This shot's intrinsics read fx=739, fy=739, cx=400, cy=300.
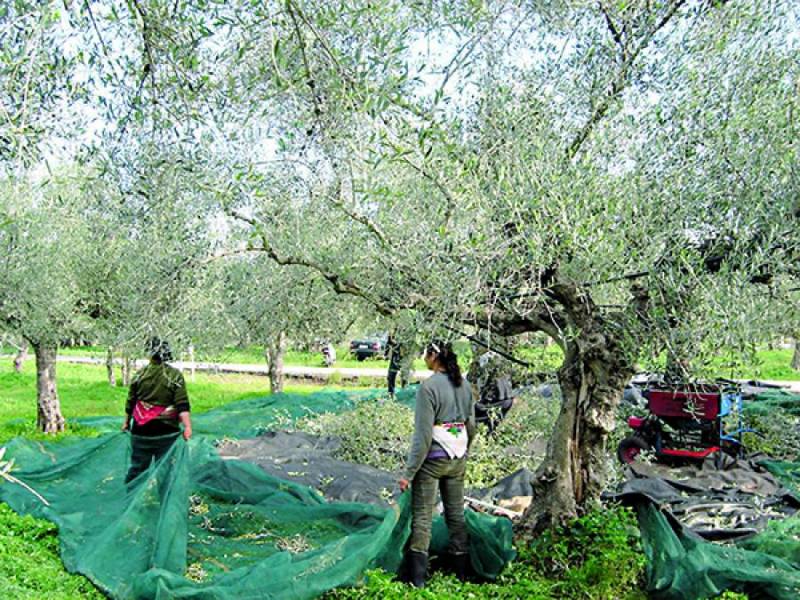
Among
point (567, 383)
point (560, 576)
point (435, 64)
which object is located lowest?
point (560, 576)

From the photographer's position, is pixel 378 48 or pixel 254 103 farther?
pixel 254 103

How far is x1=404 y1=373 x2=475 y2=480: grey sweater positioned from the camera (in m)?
5.69

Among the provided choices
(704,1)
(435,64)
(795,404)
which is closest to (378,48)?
(435,64)

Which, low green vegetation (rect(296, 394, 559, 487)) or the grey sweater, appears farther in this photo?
low green vegetation (rect(296, 394, 559, 487))

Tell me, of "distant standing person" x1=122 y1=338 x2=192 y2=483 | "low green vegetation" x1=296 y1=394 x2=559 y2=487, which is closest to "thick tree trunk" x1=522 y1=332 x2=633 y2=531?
"low green vegetation" x1=296 y1=394 x2=559 y2=487

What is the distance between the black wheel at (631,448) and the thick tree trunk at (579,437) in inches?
191

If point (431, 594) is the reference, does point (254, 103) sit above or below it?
above

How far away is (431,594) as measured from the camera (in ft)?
17.2

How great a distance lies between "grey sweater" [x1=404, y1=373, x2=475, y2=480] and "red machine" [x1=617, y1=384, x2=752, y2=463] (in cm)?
505

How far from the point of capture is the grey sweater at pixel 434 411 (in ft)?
18.7

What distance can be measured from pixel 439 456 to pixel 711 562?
2.10 m

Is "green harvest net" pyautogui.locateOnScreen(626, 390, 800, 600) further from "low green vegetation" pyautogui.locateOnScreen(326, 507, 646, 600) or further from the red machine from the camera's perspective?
the red machine

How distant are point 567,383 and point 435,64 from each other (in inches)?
111

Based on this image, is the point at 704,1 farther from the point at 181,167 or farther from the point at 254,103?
the point at 181,167
